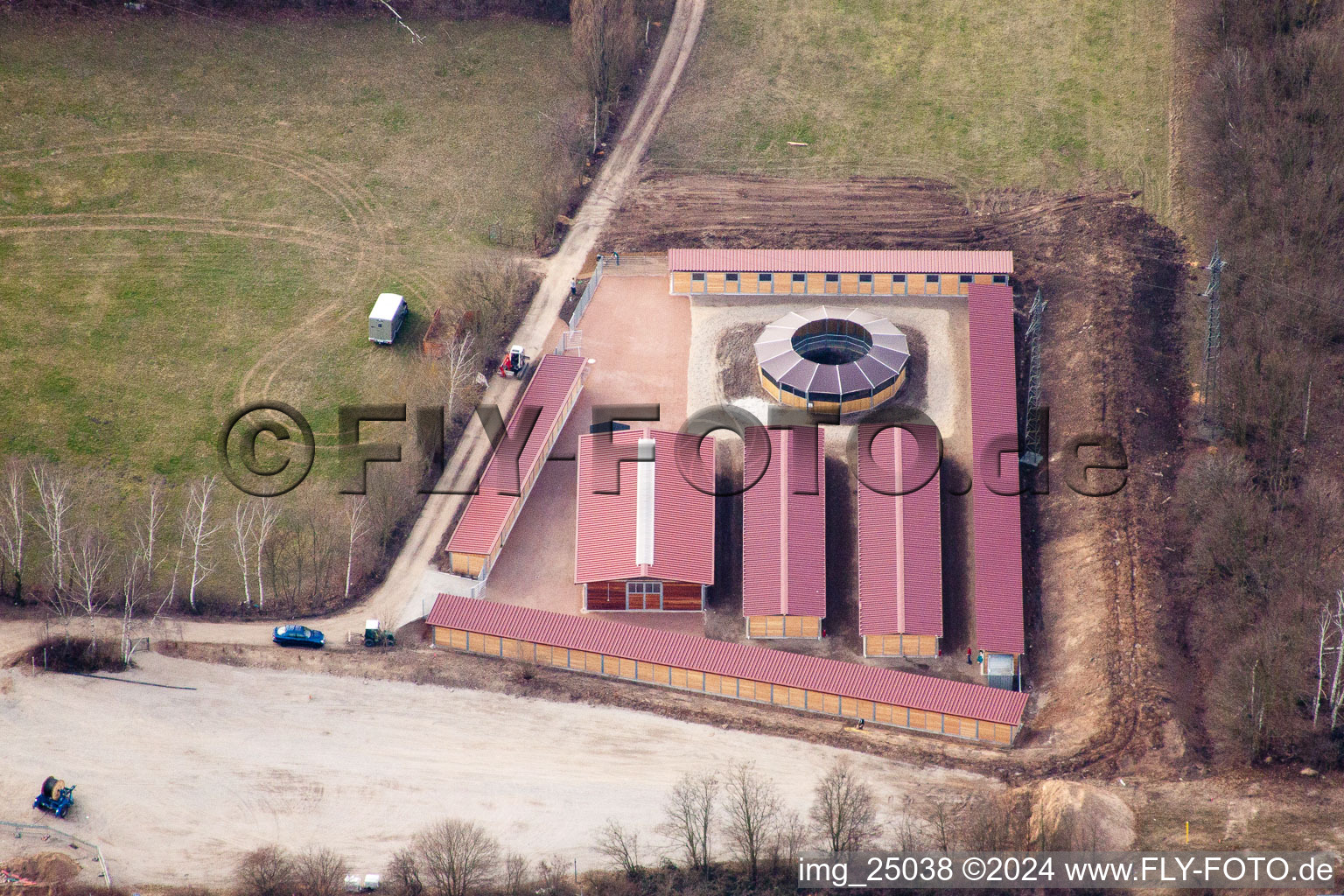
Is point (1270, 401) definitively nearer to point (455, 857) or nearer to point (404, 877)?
point (455, 857)

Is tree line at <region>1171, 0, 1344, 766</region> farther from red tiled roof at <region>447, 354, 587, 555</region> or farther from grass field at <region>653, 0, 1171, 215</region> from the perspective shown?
red tiled roof at <region>447, 354, 587, 555</region>

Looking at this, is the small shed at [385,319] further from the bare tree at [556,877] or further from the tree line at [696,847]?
the bare tree at [556,877]

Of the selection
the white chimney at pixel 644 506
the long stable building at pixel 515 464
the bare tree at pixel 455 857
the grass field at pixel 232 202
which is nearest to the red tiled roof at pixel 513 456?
the long stable building at pixel 515 464

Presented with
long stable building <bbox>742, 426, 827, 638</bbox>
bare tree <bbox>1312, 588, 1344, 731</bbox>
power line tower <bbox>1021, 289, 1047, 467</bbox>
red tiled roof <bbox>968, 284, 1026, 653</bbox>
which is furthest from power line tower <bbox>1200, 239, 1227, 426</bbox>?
long stable building <bbox>742, 426, 827, 638</bbox>

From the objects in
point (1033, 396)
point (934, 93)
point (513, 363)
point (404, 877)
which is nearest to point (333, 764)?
point (404, 877)

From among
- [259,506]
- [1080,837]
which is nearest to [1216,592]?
[1080,837]

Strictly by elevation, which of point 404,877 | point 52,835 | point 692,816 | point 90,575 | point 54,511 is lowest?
point 404,877

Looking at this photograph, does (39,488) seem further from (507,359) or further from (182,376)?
(507,359)
